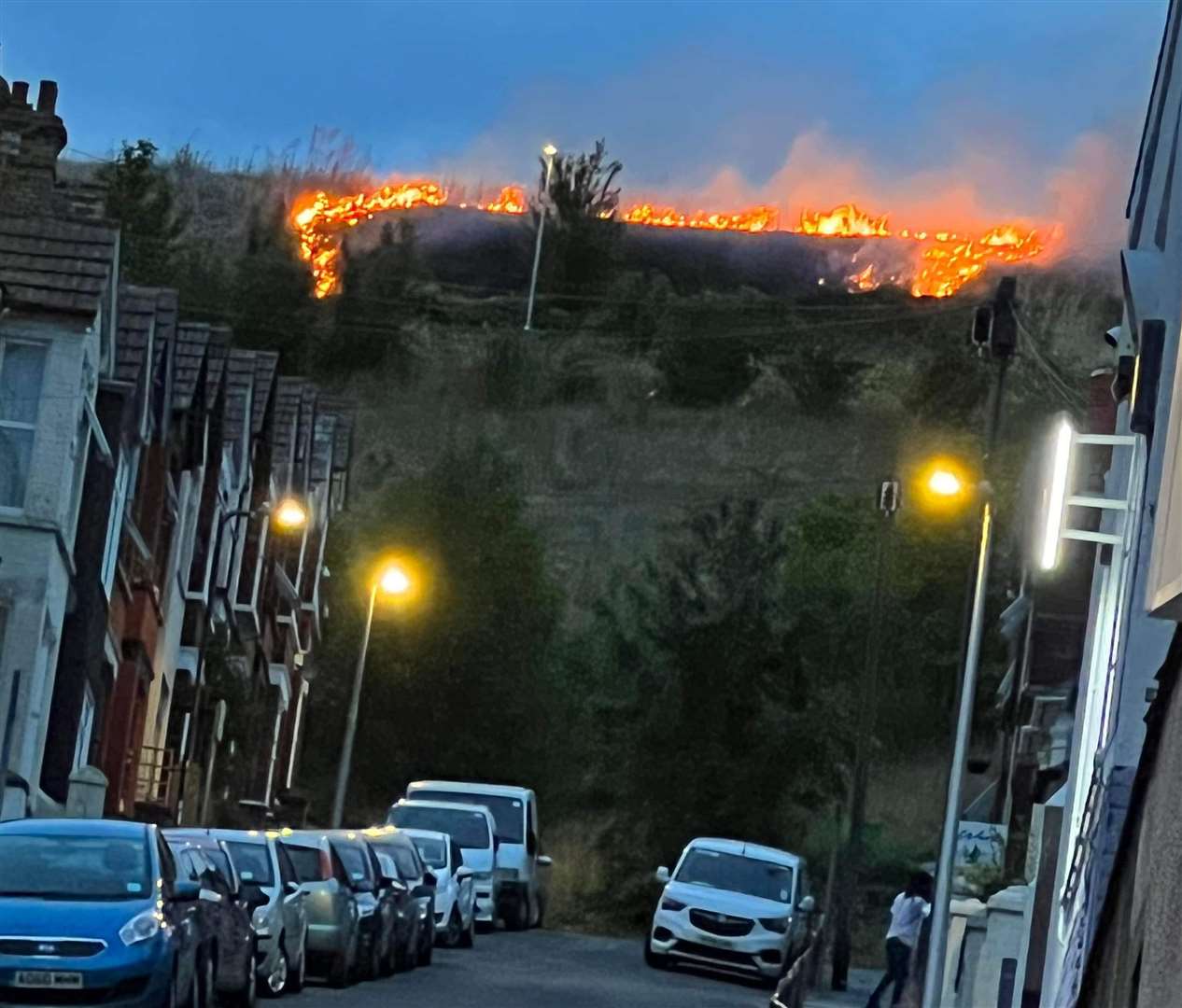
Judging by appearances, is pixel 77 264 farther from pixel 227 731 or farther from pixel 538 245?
pixel 538 245

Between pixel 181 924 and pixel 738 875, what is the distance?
22.0m

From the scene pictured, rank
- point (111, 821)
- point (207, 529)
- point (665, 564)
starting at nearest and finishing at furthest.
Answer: point (111, 821)
point (207, 529)
point (665, 564)

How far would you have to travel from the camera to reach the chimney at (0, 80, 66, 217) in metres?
36.2

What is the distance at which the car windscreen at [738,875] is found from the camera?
41375 millimetres

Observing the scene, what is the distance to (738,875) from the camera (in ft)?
137

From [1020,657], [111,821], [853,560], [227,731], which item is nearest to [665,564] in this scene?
[853,560]

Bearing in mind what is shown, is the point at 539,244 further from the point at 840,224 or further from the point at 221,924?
the point at 221,924

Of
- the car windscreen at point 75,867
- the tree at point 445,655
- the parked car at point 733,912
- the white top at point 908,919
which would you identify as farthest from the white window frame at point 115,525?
the tree at point 445,655

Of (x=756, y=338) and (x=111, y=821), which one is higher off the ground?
(x=756, y=338)

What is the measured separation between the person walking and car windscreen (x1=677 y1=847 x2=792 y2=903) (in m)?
8.43

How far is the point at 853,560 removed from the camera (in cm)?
9194

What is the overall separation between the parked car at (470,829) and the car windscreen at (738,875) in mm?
5071

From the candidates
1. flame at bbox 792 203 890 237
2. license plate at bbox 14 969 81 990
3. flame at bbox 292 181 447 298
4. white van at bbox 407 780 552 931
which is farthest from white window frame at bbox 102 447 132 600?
flame at bbox 792 203 890 237

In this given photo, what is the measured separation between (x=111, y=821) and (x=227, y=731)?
3287 cm
